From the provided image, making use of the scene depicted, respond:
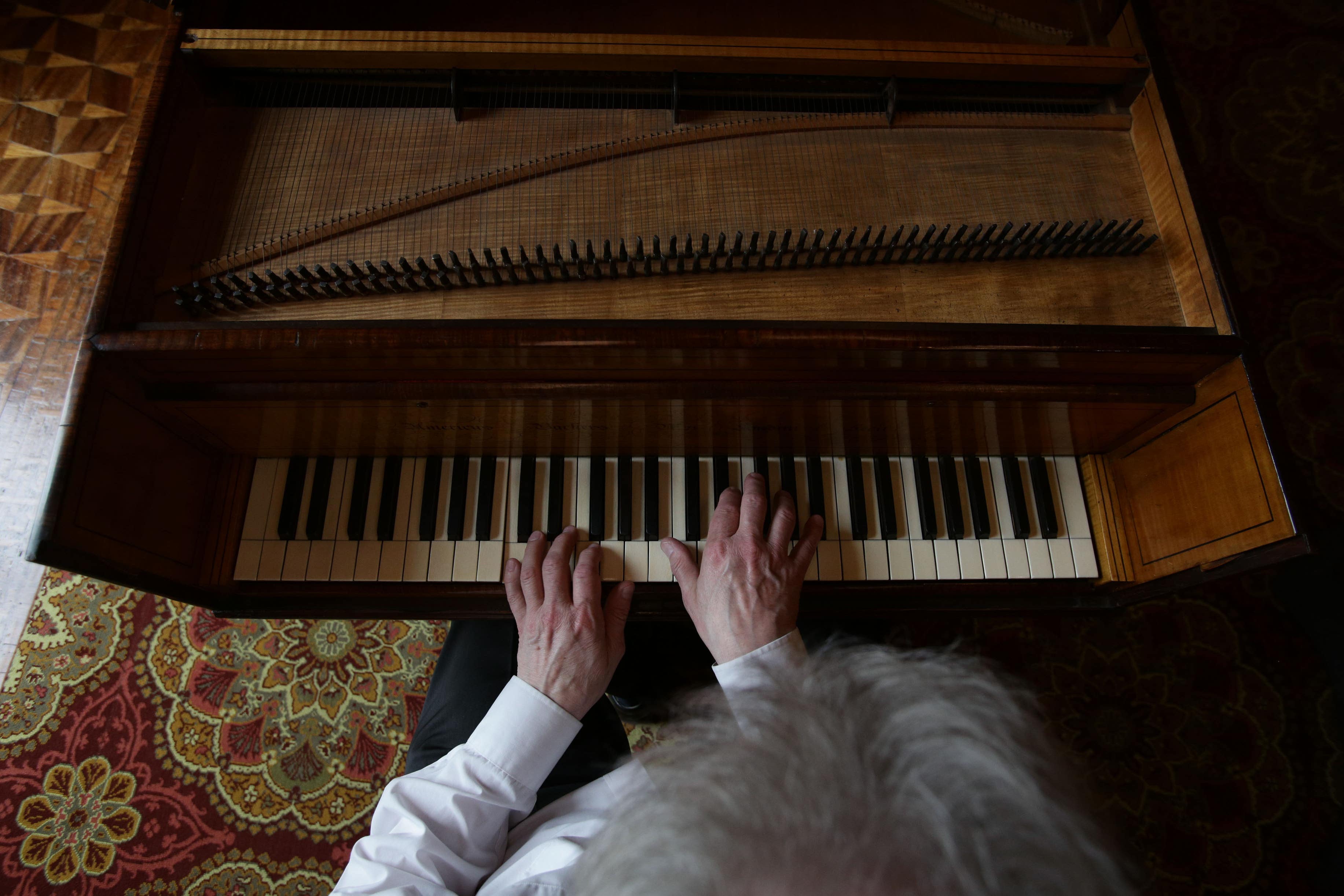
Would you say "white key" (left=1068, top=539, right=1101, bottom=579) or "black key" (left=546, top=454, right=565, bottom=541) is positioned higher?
"black key" (left=546, top=454, right=565, bottom=541)

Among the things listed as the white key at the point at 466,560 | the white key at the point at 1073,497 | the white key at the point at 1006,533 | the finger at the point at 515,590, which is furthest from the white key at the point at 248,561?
the white key at the point at 1073,497

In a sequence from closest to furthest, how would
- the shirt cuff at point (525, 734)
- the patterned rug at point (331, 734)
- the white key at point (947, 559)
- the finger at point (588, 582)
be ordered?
the shirt cuff at point (525, 734) < the finger at point (588, 582) < the white key at point (947, 559) < the patterned rug at point (331, 734)

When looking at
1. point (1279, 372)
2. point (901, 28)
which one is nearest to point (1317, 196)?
point (1279, 372)

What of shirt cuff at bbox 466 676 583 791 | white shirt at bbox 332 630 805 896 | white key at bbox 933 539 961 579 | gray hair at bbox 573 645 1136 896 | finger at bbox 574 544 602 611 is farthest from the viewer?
white key at bbox 933 539 961 579

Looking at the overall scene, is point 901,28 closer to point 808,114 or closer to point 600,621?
point 808,114

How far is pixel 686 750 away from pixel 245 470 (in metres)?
1.25

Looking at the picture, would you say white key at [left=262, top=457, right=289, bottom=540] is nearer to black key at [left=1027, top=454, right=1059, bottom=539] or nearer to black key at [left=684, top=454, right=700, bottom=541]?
black key at [left=684, top=454, right=700, bottom=541]

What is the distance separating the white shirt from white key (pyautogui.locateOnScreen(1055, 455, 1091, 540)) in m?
0.73

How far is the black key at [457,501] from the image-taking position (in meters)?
1.58

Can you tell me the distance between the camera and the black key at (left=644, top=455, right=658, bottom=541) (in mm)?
1579

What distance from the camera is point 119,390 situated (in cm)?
128

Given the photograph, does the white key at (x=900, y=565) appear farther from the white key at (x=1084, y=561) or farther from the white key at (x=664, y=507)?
the white key at (x=664, y=507)

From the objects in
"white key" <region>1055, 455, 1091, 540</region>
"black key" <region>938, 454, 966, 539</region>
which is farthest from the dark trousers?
"white key" <region>1055, 455, 1091, 540</region>

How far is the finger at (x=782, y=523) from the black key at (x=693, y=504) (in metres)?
0.17
